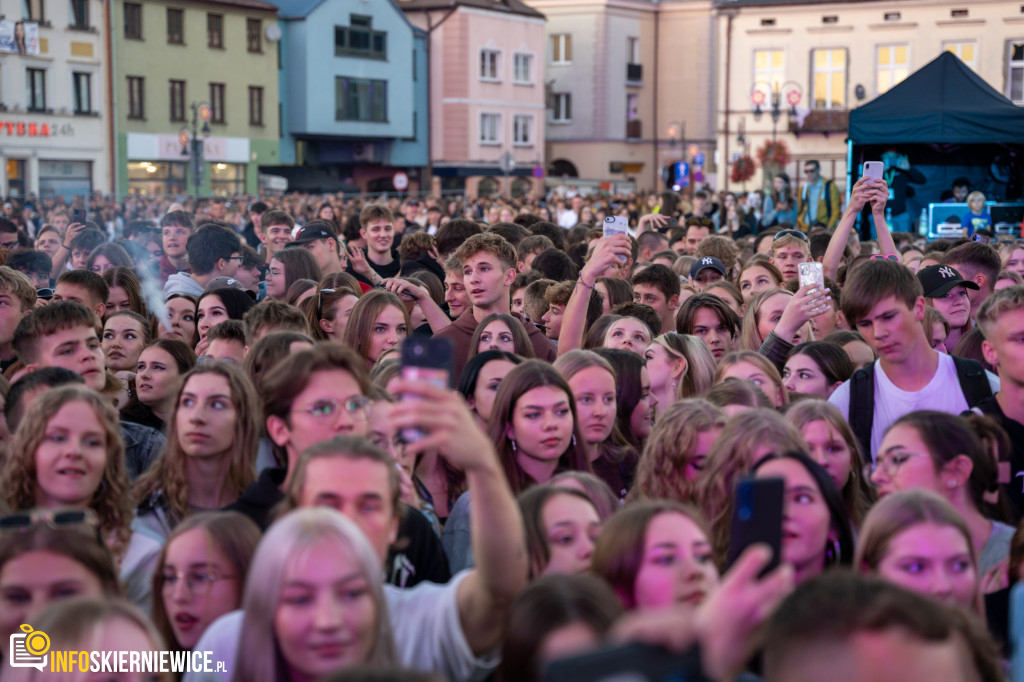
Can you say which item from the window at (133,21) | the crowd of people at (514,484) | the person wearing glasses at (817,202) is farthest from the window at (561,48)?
the crowd of people at (514,484)

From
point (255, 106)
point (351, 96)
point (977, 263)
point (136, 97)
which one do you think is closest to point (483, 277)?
point (977, 263)

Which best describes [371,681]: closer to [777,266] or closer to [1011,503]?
[1011,503]

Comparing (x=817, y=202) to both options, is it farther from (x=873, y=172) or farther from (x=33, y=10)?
(x=33, y=10)

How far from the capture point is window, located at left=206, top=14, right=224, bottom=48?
4519 cm

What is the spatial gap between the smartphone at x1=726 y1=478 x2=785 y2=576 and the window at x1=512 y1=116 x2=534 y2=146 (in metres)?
54.9

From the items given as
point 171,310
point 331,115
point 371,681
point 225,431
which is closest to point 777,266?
point 171,310

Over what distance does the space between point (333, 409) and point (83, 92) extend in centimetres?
4027

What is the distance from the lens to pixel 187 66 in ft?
145

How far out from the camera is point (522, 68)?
5703cm

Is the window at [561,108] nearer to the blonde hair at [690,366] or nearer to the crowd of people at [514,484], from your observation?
the crowd of people at [514,484]

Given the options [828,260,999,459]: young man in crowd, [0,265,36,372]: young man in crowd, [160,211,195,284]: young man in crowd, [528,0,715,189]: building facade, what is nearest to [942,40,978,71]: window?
[528,0,715,189]: building facade

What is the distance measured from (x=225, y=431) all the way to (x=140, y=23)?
136 feet

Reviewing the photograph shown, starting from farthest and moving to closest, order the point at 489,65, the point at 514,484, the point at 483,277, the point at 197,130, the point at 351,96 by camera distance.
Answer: the point at 489,65 → the point at 351,96 → the point at 197,130 → the point at 483,277 → the point at 514,484

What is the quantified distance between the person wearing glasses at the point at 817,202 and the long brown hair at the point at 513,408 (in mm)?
12769
